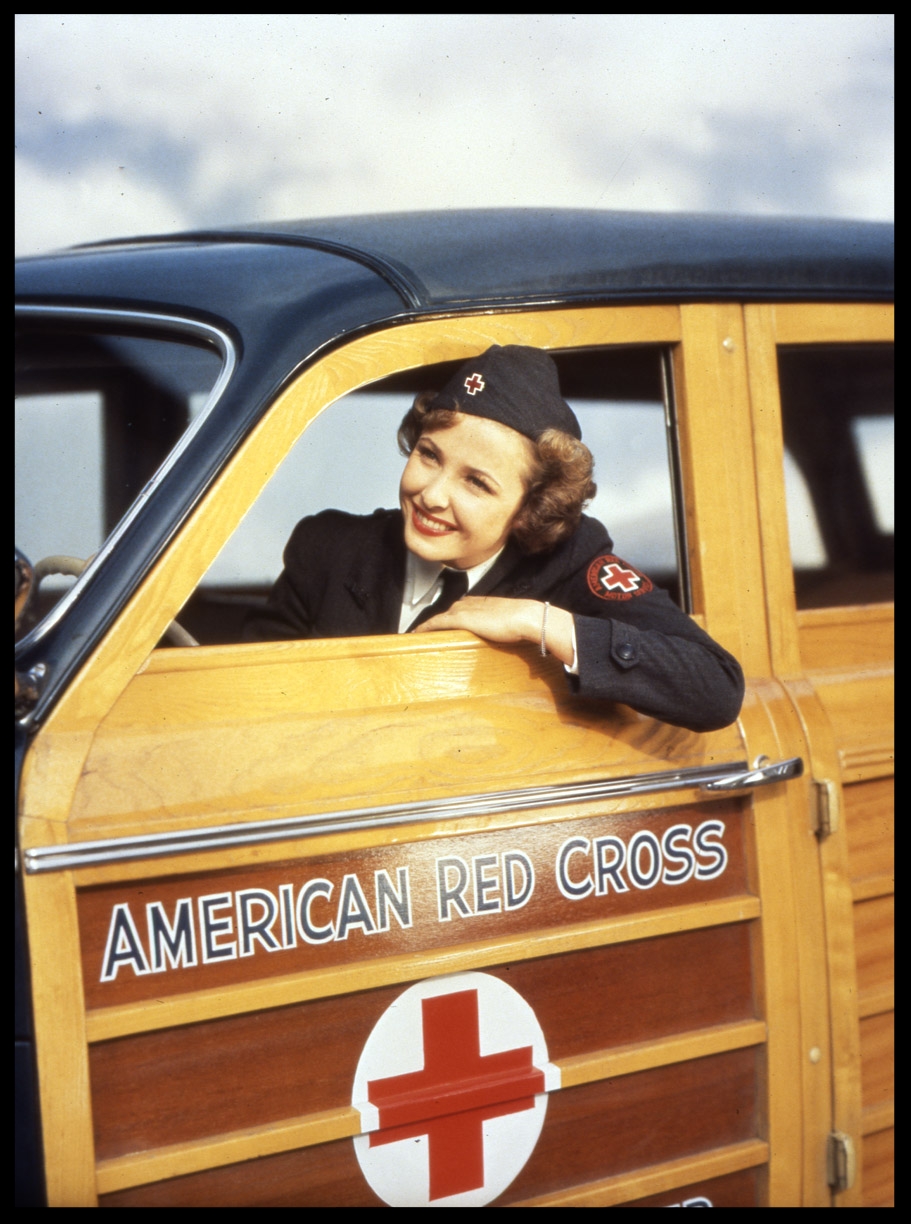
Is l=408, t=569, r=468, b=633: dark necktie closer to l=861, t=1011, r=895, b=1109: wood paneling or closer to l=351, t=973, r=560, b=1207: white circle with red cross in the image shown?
l=351, t=973, r=560, b=1207: white circle with red cross

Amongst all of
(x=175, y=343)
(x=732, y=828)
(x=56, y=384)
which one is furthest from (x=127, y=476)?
(x=732, y=828)

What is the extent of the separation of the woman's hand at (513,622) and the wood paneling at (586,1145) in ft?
2.21

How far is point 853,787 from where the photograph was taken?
188 cm

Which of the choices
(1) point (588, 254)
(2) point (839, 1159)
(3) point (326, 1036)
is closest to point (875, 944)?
(2) point (839, 1159)

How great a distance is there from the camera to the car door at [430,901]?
140cm

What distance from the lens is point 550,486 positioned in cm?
184

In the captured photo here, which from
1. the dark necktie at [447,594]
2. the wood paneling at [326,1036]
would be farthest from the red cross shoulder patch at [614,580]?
the wood paneling at [326,1036]

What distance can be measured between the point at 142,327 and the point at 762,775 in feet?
4.01

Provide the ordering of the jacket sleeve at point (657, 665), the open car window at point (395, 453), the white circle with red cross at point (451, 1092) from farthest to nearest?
the open car window at point (395, 453) < the jacket sleeve at point (657, 665) < the white circle with red cross at point (451, 1092)

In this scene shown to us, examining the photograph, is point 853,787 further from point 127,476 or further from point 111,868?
point 127,476

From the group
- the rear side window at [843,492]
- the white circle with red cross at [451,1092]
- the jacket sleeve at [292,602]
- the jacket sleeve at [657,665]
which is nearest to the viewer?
the white circle with red cross at [451,1092]

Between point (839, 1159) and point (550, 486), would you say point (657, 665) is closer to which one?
point (550, 486)

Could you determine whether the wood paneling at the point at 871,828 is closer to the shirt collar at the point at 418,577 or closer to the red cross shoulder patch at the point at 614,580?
the red cross shoulder patch at the point at 614,580

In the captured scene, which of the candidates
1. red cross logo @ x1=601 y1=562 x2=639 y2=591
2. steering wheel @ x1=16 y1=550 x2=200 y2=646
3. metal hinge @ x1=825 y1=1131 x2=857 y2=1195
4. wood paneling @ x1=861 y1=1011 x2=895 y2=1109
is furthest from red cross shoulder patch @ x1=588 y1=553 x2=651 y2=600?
metal hinge @ x1=825 y1=1131 x2=857 y2=1195
